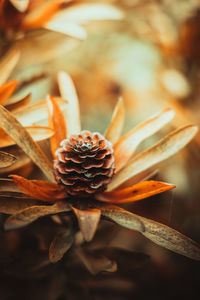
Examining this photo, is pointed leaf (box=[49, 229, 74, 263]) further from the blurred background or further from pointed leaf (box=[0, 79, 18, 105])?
pointed leaf (box=[0, 79, 18, 105])

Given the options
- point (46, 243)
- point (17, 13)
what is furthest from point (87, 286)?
point (17, 13)

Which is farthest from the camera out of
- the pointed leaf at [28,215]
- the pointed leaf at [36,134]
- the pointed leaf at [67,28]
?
the pointed leaf at [67,28]

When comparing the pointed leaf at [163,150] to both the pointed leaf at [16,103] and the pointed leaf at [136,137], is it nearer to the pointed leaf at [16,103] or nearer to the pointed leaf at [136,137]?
the pointed leaf at [136,137]

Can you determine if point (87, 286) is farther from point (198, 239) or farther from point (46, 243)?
point (198, 239)

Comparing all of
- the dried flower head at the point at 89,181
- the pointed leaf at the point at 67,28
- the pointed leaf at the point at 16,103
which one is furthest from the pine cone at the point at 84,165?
the pointed leaf at the point at 67,28

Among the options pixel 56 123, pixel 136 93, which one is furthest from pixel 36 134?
pixel 136 93

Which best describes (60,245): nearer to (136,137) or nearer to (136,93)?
(136,137)
